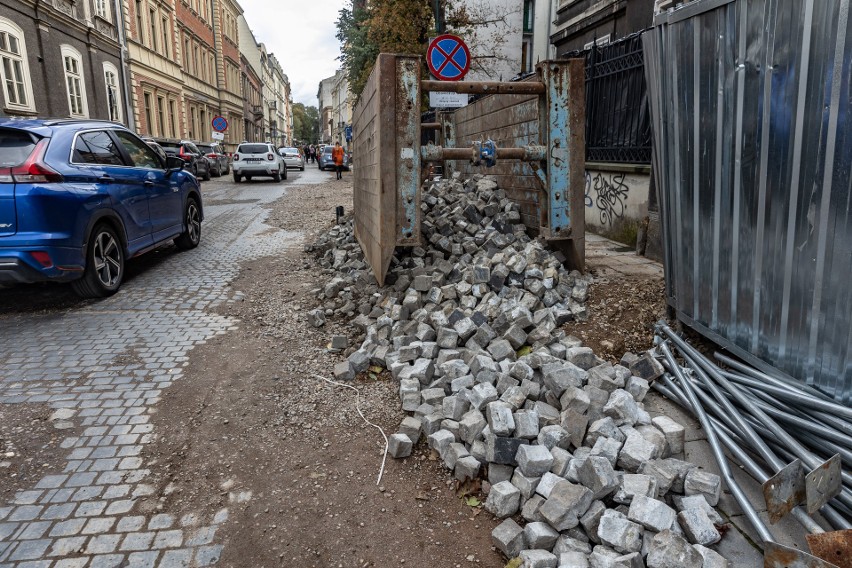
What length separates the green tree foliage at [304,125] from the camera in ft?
473

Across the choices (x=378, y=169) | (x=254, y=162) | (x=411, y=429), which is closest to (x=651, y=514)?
(x=411, y=429)

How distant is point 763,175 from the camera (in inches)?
112

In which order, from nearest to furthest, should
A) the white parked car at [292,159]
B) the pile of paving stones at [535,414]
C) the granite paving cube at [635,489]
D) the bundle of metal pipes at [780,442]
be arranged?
the bundle of metal pipes at [780,442] → the pile of paving stones at [535,414] → the granite paving cube at [635,489] → the white parked car at [292,159]

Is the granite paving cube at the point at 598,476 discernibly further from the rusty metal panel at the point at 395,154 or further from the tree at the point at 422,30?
the tree at the point at 422,30

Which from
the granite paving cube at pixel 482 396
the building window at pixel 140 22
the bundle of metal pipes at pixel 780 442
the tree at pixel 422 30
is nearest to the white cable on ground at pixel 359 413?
the granite paving cube at pixel 482 396

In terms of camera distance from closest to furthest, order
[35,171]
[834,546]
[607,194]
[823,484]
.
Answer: [834,546] → [823,484] → [35,171] → [607,194]

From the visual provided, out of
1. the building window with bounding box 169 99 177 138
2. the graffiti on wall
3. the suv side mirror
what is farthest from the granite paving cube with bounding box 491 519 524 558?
the building window with bounding box 169 99 177 138

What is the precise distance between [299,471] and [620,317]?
2708 millimetres

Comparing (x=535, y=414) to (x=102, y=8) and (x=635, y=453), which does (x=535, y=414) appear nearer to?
(x=635, y=453)

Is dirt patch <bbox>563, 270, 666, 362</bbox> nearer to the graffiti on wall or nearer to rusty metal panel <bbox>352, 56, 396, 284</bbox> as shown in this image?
rusty metal panel <bbox>352, 56, 396, 284</bbox>

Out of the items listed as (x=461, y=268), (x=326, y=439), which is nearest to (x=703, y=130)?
(x=461, y=268)

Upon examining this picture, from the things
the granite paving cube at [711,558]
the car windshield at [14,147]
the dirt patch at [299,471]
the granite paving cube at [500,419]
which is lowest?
the dirt patch at [299,471]

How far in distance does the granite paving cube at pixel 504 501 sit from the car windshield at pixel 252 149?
76.7ft

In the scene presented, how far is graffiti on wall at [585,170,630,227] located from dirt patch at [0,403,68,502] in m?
6.85
